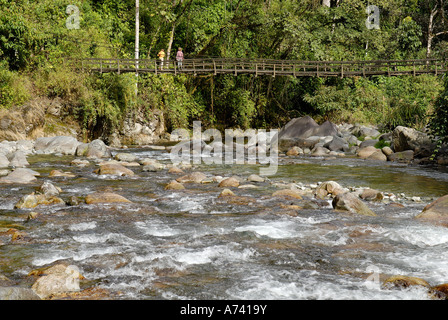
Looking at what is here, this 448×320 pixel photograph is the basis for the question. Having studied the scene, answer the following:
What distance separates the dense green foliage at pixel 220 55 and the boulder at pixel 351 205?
13391 millimetres

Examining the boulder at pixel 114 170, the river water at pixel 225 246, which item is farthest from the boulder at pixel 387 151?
the boulder at pixel 114 170

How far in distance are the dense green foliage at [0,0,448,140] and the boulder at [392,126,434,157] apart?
13.3ft

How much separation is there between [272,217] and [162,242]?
85.2 inches

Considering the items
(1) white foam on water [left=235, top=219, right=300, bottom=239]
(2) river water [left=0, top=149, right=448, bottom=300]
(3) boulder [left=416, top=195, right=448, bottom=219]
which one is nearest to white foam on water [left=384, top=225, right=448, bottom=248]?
(2) river water [left=0, top=149, right=448, bottom=300]

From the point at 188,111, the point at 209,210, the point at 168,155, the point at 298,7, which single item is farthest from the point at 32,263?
the point at 298,7

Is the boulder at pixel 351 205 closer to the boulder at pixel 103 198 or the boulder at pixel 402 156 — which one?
the boulder at pixel 103 198

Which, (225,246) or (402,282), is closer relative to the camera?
(402,282)

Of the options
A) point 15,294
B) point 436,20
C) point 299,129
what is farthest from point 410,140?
point 436,20

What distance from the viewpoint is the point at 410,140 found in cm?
1630

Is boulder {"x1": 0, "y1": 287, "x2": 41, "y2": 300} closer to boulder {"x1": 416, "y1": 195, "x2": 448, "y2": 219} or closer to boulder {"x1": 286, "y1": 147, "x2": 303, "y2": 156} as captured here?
boulder {"x1": 416, "y1": 195, "x2": 448, "y2": 219}

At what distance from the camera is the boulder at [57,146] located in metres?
15.7

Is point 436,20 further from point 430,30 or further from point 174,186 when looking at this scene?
point 174,186

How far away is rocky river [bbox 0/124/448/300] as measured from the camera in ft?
15.1

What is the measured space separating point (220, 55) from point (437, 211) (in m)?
20.4
